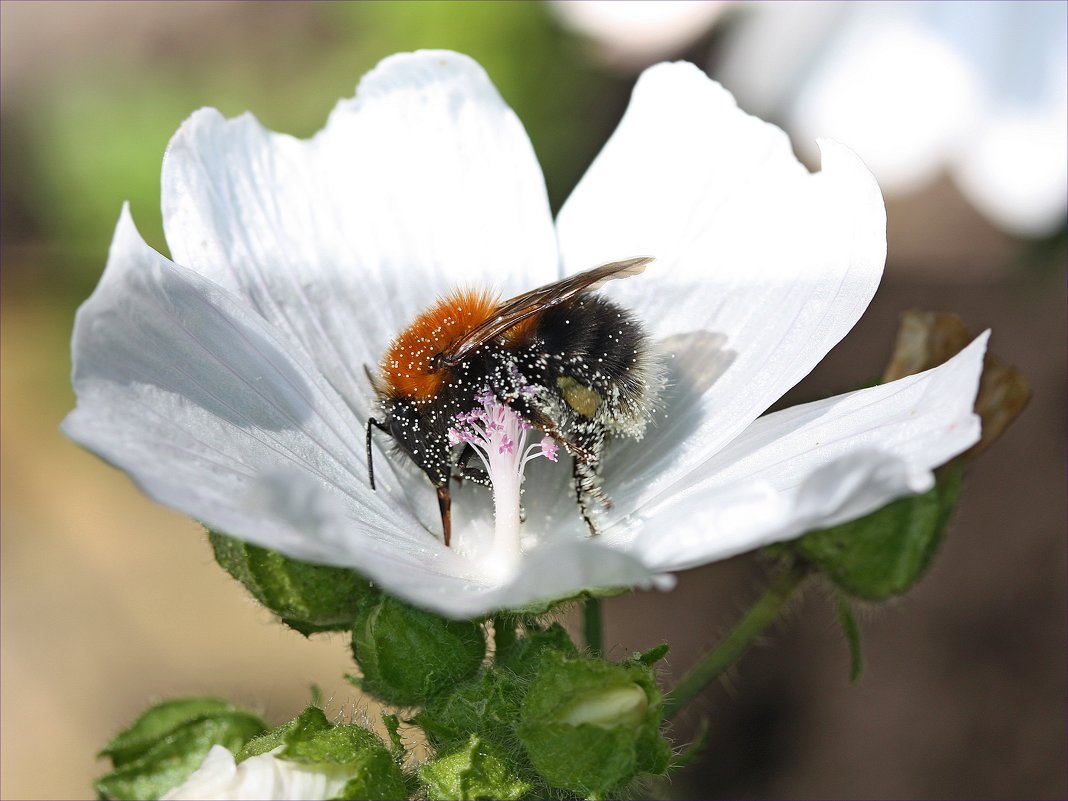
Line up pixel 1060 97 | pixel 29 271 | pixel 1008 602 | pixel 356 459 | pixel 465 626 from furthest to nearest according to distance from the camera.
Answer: pixel 29 271
pixel 1008 602
pixel 1060 97
pixel 356 459
pixel 465 626

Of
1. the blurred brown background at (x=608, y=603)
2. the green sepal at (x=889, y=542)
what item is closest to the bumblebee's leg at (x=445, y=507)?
the green sepal at (x=889, y=542)

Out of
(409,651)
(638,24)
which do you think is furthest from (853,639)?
(638,24)

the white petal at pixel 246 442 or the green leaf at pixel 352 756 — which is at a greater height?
the white petal at pixel 246 442

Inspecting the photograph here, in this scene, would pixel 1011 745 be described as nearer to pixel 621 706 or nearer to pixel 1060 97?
pixel 1060 97

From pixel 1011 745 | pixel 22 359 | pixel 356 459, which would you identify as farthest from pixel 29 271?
pixel 1011 745

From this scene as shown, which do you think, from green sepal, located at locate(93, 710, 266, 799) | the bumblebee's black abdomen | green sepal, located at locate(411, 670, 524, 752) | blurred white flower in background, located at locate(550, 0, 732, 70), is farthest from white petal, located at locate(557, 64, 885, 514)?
blurred white flower in background, located at locate(550, 0, 732, 70)

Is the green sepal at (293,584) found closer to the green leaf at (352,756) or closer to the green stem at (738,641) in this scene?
the green leaf at (352,756)

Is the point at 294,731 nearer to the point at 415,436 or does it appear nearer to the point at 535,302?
the point at 415,436
